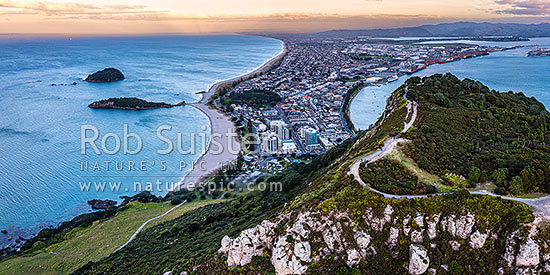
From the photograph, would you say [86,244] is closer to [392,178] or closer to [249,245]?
[249,245]

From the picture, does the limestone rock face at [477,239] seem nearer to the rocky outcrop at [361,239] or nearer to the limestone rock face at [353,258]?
the rocky outcrop at [361,239]

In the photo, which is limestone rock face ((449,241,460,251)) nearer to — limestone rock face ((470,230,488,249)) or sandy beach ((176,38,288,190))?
limestone rock face ((470,230,488,249))

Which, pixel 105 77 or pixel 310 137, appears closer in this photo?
pixel 310 137

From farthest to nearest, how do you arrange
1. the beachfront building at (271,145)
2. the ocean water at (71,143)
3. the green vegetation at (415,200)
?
the beachfront building at (271,145), the ocean water at (71,143), the green vegetation at (415,200)

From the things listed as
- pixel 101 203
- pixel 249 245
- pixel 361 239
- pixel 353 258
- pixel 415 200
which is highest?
pixel 415 200

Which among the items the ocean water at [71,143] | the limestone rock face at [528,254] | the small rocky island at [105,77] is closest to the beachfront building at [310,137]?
the ocean water at [71,143]

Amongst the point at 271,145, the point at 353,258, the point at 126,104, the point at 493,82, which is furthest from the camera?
the point at 493,82

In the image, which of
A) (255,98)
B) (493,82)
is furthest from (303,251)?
(493,82)

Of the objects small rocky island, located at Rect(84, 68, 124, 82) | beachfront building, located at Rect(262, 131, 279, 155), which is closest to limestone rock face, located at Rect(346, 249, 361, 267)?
beachfront building, located at Rect(262, 131, 279, 155)
